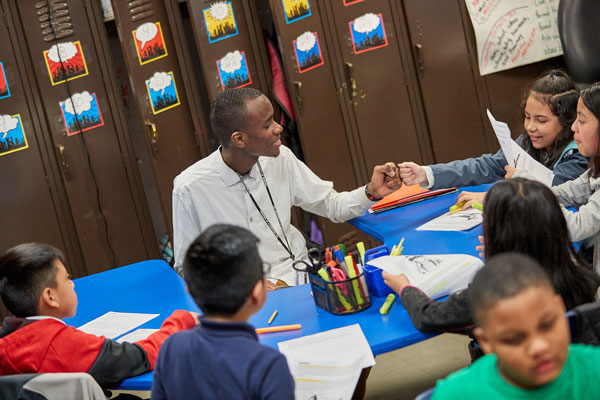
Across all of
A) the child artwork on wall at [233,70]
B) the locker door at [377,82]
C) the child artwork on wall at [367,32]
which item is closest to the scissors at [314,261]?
the child artwork on wall at [233,70]

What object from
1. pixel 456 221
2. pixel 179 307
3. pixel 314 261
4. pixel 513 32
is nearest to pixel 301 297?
pixel 314 261

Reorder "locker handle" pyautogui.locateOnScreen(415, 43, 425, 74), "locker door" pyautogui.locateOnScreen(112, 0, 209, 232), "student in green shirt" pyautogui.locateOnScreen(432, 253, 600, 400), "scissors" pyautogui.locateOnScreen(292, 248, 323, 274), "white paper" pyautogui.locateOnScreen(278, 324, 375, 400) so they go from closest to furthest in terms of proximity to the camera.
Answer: "student in green shirt" pyautogui.locateOnScreen(432, 253, 600, 400) < "white paper" pyautogui.locateOnScreen(278, 324, 375, 400) < "scissors" pyautogui.locateOnScreen(292, 248, 323, 274) < "locker door" pyautogui.locateOnScreen(112, 0, 209, 232) < "locker handle" pyautogui.locateOnScreen(415, 43, 425, 74)

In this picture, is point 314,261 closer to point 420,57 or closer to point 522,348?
point 522,348

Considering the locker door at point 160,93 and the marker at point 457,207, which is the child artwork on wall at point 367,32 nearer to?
the locker door at point 160,93

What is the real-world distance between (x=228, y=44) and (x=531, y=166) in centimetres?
239

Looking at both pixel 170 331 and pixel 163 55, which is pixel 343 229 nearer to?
pixel 163 55

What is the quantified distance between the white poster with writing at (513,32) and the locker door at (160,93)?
201 centimetres

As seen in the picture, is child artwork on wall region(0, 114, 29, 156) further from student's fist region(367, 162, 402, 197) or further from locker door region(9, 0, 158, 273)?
student's fist region(367, 162, 402, 197)

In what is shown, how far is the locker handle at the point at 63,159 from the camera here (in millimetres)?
4258

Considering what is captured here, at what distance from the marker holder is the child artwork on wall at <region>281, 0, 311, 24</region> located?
2.57 meters

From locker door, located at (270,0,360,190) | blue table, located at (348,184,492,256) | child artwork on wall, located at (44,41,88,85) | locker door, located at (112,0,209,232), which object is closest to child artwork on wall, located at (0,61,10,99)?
child artwork on wall, located at (44,41,88,85)

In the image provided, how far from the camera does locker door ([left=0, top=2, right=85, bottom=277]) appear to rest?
13.7 ft

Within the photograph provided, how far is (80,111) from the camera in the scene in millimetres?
4266

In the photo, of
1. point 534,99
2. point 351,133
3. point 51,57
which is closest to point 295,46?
point 351,133
